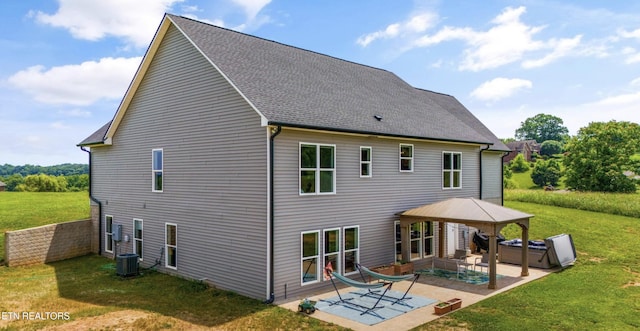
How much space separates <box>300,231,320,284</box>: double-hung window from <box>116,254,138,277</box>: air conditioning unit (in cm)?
633

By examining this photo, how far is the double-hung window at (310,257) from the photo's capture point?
12141 millimetres

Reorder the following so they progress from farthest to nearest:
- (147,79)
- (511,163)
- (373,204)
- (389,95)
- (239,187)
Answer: (511,163) → (389,95) → (147,79) → (373,204) → (239,187)

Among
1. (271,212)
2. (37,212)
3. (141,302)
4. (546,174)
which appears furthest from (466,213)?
(546,174)

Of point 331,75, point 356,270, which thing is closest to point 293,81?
point 331,75

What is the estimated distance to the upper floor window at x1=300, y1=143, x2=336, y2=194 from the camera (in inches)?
481

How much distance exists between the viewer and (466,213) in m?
13.7

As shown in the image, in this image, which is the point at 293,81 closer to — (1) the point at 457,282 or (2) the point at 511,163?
(1) the point at 457,282

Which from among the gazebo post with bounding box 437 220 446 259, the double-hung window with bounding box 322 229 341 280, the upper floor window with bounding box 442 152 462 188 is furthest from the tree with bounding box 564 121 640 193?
the double-hung window with bounding box 322 229 341 280

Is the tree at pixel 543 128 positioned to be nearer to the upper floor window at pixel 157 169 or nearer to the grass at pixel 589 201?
the grass at pixel 589 201

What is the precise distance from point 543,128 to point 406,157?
13799cm

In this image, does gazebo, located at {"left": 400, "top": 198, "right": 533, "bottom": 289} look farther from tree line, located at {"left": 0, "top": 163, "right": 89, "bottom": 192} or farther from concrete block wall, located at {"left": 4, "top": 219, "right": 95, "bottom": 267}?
tree line, located at {"left": 0, "top": 163, "right": 89, "bottom": 192}

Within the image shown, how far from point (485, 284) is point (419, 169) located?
15.9 ft

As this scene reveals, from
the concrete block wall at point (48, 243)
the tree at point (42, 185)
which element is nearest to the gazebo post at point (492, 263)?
the concrete block wall at point (48, 243)

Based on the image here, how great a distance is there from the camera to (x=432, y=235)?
1678cm
